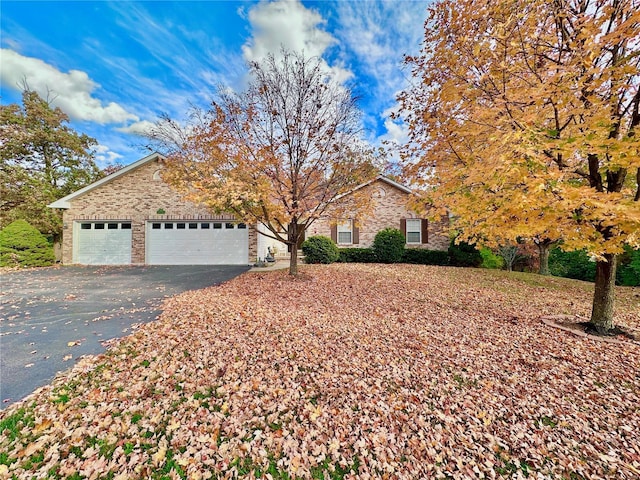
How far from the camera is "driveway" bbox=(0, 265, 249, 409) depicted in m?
3.79

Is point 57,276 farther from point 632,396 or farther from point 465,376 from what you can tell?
point 632,396

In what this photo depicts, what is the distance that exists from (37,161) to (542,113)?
25676mm

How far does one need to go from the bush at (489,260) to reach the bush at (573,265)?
206cm

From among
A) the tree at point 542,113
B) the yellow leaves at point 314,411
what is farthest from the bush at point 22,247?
the tree at point 542,113

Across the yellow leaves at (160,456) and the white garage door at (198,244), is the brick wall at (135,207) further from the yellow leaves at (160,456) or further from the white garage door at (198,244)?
the yellow leaves at (160,456)

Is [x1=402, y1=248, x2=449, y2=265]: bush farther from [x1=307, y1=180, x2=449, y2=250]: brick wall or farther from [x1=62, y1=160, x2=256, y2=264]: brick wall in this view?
[x1=62, y1=160, x2=256, y2=264]: brick wall

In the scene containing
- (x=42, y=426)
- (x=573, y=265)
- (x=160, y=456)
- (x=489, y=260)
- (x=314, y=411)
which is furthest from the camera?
(x=489, y=260)

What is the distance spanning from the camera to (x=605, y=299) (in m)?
5.00

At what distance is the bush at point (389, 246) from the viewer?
14.8 metres

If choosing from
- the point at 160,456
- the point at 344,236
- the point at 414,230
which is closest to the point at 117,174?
the point at 344,236

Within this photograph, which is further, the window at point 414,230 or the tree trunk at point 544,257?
the window at point 414,230

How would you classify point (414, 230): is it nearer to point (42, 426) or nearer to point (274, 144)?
point (274, 144)

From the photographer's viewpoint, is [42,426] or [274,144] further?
[274,144]

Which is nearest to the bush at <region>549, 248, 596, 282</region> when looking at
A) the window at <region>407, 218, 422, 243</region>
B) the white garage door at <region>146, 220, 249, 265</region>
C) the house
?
the window at <region>407, 218, 422, 243</region>
